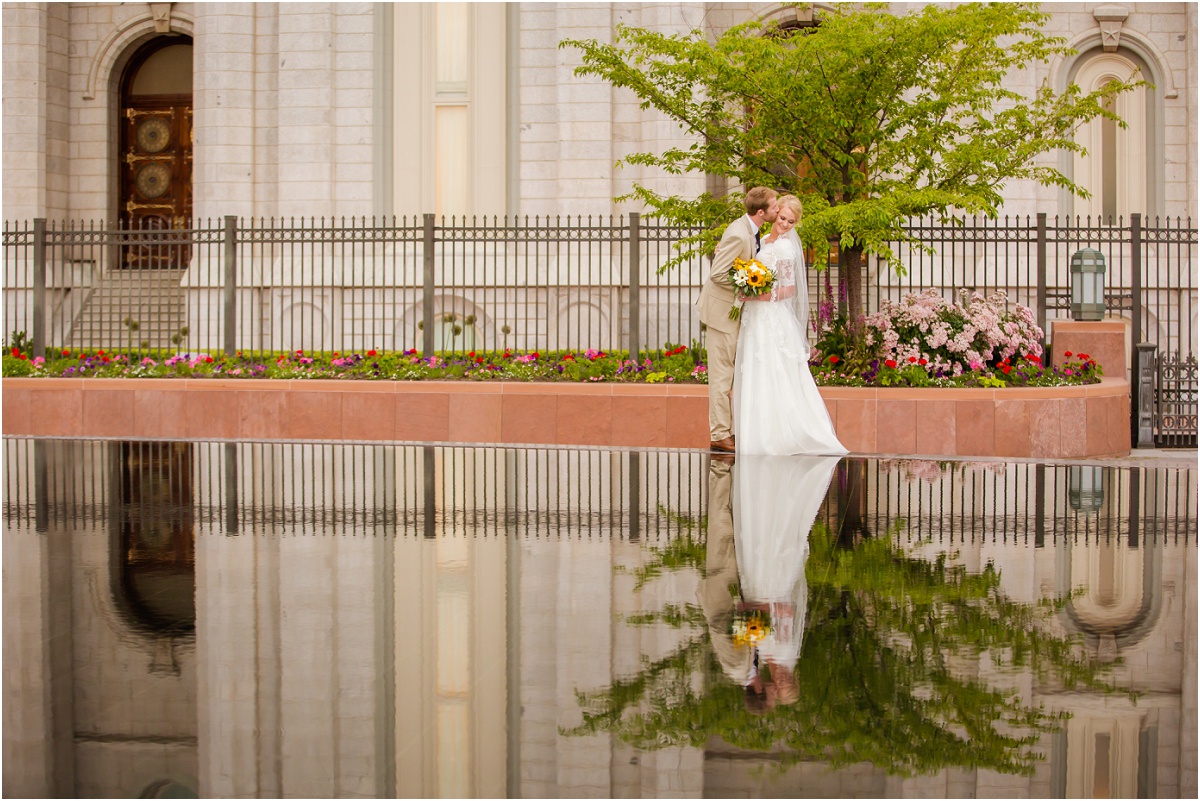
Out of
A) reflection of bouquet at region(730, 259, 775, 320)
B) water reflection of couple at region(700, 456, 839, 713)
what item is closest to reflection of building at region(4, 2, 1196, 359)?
reflection of bouquet at region(730, 259, 775, 320)

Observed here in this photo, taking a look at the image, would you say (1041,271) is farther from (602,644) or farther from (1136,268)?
(602,644)

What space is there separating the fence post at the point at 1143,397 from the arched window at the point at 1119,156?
7.34 m

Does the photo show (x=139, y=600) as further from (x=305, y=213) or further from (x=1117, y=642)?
(x=305, y=213)

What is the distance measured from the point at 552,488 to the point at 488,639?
4950 millimetres

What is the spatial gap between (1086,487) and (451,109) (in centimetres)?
1493

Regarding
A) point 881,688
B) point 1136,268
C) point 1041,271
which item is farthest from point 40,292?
point 881,688

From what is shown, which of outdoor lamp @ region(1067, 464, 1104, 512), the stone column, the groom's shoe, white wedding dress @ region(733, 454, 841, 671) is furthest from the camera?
the stone column

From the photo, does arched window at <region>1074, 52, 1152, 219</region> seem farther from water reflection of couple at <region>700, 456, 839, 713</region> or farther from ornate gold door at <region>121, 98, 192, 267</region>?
ornate gold door at <region>121, 98, 192, 267</region>

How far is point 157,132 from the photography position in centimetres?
2716

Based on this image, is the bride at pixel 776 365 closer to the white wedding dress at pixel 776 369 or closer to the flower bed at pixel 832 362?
Answer: the white wedding dress at pixel 776 369

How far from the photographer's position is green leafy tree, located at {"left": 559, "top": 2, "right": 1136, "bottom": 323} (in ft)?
45.5

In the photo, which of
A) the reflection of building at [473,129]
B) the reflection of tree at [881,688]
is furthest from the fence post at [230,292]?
the reflection of tree at [881,688]

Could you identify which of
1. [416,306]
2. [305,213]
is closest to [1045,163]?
[416,306]

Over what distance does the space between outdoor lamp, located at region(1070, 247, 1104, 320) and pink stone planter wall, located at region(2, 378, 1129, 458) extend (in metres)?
1.64
